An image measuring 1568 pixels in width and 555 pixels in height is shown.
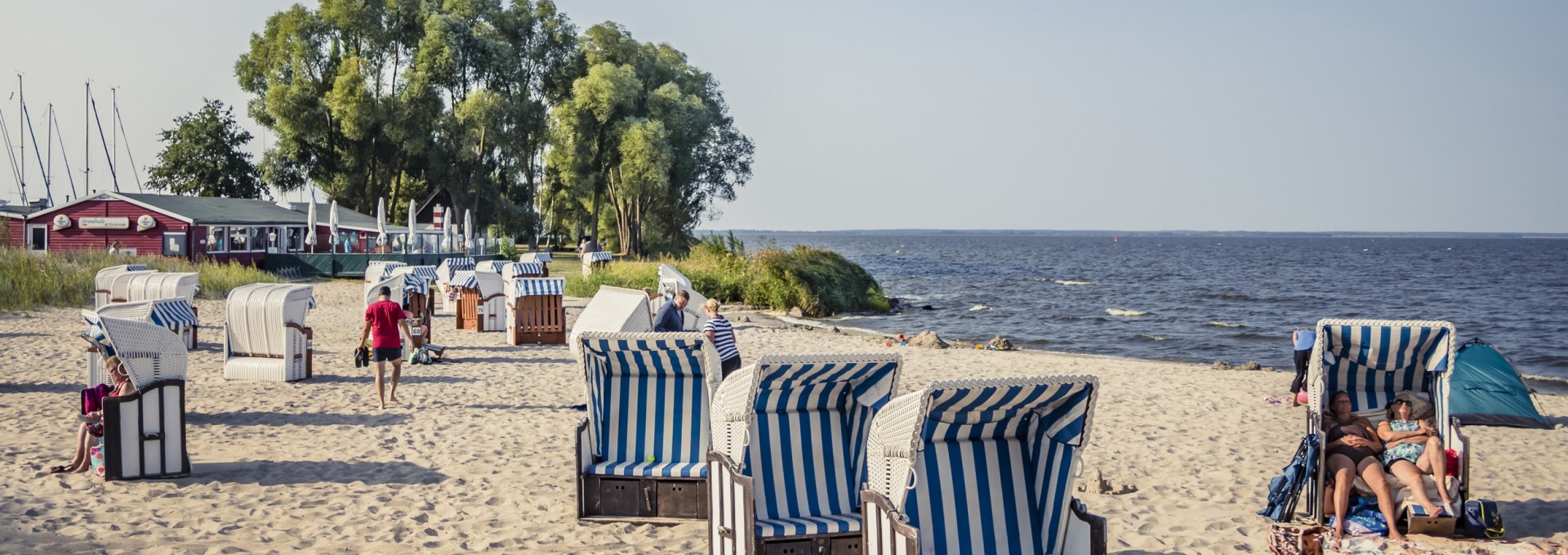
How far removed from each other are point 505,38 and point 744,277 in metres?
24.8

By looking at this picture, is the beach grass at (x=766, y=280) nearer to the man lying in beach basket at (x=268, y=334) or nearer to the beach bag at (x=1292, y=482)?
the man lying in beach basket at (x=268, y=334)

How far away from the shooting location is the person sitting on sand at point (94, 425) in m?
8.50

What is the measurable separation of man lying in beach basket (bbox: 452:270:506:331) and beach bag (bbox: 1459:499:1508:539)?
16379mm

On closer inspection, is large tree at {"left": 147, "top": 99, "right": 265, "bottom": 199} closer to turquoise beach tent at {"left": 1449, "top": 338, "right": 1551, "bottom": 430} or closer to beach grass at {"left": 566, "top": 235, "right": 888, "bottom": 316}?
beach grass at {"left": 566, "top": 235, "right": 888, "bottom": 316}

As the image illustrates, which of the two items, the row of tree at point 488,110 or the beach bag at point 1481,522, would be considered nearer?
the beach bag at point 1481,522

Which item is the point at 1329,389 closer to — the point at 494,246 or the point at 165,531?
the point at 165,531

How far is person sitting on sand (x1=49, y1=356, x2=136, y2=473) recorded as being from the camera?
8500 mm

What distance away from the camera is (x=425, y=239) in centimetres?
4609

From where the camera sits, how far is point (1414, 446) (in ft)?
25.2

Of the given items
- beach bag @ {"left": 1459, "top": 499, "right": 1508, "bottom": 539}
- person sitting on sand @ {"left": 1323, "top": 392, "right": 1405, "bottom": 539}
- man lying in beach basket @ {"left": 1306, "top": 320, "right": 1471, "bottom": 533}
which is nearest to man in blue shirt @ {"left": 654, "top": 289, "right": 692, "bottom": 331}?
man lying in beach basket @ {"left": 1306, "top": 320, "right": 1471, "bottom": 533}

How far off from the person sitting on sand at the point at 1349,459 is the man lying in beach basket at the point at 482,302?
1561cm

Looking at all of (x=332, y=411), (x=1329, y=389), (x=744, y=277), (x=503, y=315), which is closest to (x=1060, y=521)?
(x=1329, y=389)

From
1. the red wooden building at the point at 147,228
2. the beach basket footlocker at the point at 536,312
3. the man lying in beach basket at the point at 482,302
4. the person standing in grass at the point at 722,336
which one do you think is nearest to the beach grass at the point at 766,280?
the man lying in beach basket at the point at 482,302

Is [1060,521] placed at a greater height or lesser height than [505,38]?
lesser
